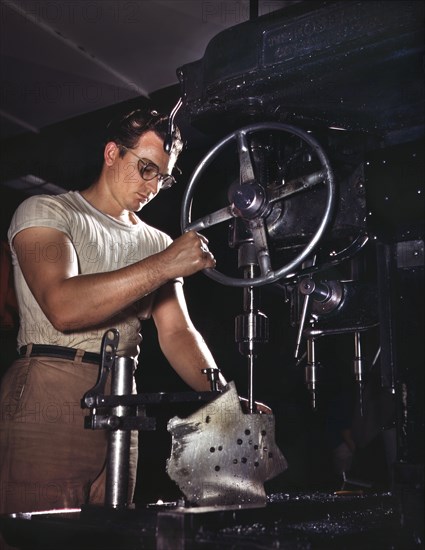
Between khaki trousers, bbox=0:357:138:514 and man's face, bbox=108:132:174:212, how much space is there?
1.79 feet

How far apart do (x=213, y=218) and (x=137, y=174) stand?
25.4 inches

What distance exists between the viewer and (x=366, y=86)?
115 centimetres

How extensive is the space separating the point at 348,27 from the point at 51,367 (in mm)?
1097

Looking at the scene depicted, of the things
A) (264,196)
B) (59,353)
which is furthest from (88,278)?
(264,196)

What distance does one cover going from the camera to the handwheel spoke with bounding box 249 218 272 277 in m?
1.23

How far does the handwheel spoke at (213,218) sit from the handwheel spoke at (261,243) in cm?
7

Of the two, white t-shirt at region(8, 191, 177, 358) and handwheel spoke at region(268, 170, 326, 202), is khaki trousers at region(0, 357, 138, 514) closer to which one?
white t-shirt at region(8, 191, 177, 358)

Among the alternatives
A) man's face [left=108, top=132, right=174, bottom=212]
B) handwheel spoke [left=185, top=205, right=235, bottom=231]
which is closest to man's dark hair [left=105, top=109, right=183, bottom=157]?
man's face [left=108, top=132, right=174, bottom=212]

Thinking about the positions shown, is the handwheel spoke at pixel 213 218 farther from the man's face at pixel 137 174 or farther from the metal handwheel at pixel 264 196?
the man's face at pixel 137 174

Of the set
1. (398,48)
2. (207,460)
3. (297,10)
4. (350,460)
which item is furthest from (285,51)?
(350,460)

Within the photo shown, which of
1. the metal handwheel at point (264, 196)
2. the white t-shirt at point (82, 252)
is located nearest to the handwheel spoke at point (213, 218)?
the metal handwheel at point (264, 196)

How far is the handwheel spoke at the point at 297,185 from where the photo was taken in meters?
1.20

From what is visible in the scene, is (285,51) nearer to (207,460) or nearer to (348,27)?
(348,27)

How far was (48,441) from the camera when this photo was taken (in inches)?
63.1
